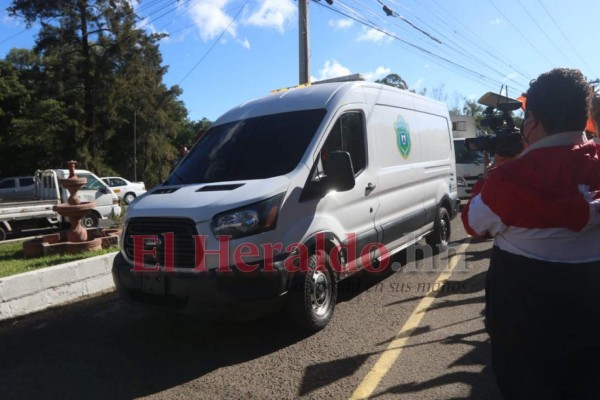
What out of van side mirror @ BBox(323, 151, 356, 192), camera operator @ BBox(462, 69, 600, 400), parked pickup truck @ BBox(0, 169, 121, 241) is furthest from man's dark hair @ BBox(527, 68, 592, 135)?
parked pickup truck @ BBox(0, 169, 121, 241)

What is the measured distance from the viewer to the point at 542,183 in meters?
1.78

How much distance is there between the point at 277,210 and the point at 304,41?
36.4ft

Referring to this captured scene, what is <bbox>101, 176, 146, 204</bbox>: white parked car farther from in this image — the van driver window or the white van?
the van driver window

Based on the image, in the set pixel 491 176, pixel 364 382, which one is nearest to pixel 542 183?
pixel 491 176

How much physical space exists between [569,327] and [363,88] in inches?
159

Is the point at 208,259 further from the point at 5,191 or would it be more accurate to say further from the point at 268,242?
the point at 5,191

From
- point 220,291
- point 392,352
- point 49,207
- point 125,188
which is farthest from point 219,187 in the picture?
point 125,188

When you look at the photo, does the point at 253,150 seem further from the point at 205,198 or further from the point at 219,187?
the point at 205,198

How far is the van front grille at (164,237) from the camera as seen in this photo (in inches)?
153

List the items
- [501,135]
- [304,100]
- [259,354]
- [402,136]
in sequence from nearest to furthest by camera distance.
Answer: [501,135] < [259,354] < [304,100] < [402,136]

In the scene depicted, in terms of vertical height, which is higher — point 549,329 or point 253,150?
point 253,150

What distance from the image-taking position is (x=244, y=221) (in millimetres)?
3826

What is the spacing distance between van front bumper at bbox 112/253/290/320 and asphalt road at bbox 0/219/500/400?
450 millimetres

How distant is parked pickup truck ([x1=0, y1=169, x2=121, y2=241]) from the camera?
11.8m
